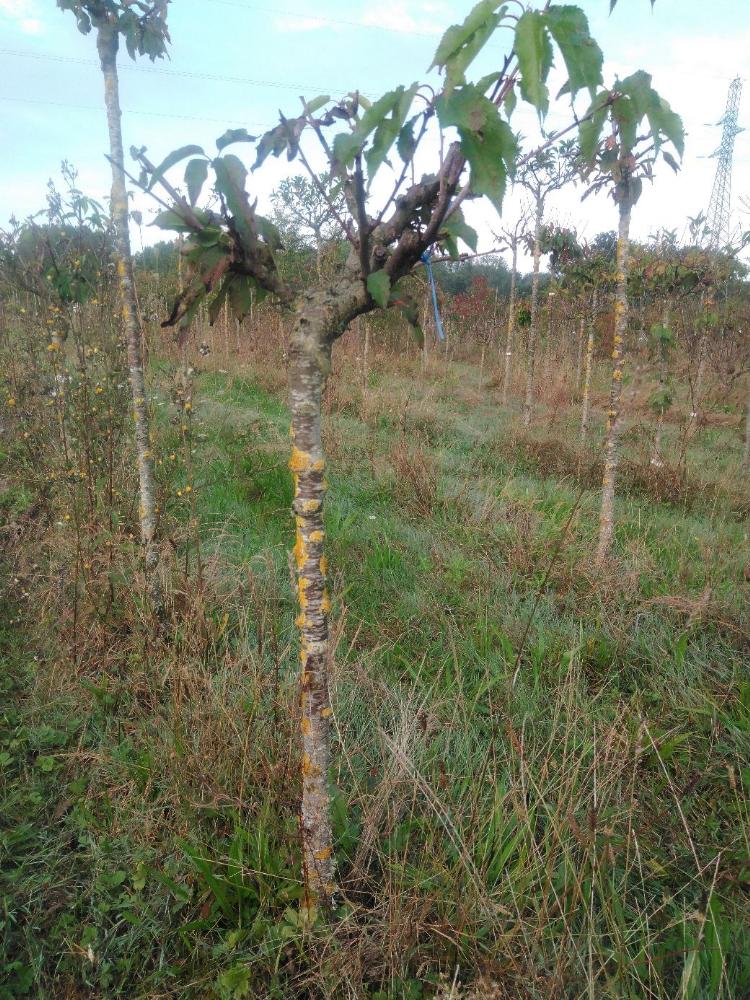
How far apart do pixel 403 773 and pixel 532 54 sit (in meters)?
1.67

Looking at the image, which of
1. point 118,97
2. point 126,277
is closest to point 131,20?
point 118,97

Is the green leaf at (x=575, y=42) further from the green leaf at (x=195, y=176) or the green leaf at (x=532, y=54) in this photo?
the green leaf at (x=195, y=176)

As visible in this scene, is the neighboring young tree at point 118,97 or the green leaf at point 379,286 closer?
the green leaf at point 379,286

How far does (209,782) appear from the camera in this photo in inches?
74.6

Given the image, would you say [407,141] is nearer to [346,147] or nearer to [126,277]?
[346,147]

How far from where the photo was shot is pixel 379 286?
1070mm

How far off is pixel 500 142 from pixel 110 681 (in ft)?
7.88

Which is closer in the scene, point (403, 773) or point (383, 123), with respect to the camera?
point (383, 123)

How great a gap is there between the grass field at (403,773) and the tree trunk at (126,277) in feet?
0.72

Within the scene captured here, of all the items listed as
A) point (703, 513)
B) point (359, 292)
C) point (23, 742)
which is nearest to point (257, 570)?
point (23, 742)

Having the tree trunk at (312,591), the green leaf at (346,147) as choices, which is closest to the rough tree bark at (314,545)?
the tree trunk at (312,591)

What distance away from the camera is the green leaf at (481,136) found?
868 mm

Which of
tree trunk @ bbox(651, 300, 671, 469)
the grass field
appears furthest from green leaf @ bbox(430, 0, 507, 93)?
tree trunk @ bbox(651, 300, 671, 469)

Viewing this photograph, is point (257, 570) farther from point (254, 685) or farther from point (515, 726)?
point (515, 726)
